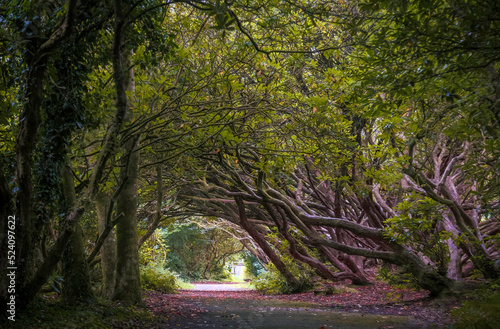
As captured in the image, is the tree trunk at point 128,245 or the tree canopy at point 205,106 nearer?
the tree canopy at point 205,106

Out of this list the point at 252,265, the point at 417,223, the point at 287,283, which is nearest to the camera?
the point at 417,223

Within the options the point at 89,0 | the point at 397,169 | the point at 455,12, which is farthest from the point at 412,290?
the point at 89,0

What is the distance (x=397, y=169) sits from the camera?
7.73 meters

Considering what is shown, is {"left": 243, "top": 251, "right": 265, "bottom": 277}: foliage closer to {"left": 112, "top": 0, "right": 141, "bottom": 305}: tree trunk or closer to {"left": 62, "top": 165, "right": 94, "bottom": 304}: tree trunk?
{"left": 112, "top": 0, "right": 141, "bottom": 305}: tree trunk

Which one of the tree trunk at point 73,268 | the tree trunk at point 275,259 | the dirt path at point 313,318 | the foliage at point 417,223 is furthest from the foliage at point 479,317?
the tree trunk at point 275,259

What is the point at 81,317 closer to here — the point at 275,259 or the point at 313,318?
the point at 313,318

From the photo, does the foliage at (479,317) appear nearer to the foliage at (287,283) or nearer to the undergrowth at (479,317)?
the undergrowth at (479,317)

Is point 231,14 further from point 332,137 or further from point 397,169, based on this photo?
point 397,169

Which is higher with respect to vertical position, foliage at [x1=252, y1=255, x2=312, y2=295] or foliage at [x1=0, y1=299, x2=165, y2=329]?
foliage at [x1=0, y1=299, x2=165, y2=329]

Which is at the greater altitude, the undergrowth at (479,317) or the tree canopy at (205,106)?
the tree canopy at (205,106)

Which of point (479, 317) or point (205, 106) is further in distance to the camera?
point (205, 106)

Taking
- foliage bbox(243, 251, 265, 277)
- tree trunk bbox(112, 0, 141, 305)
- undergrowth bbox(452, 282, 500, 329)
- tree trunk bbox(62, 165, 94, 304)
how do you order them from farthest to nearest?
1. foliage bbox(243, 251, 265, 277)
2. tree trunk bbox(112, 0, 141, 305)
3. tree trunk bbox(62, 165, 94, 304)
4. undergrowth bbox(452, 282, 500, 329)

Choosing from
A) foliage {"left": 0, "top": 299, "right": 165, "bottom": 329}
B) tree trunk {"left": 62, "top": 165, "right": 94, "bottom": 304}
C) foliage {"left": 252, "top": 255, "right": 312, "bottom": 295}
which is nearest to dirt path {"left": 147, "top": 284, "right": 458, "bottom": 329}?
foliage {"left": 0, "top": 299, "right": 165, "bottom": 329}

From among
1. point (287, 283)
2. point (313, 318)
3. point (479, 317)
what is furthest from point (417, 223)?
point (287, 283)
